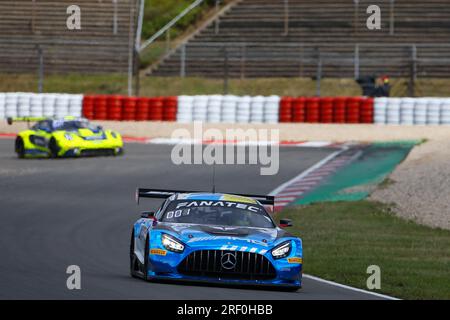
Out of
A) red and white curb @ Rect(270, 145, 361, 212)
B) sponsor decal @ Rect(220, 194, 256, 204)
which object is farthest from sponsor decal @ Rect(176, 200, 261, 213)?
red and white curb @ Rect(270, 145, 361, 212)

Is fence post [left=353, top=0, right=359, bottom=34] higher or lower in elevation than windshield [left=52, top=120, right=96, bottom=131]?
higher

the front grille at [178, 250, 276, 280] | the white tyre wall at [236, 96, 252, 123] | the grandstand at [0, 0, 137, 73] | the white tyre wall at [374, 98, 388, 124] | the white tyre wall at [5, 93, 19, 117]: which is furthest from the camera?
the grandstand at [0, 0, 137, 73]

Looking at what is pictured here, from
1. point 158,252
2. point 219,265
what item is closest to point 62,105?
point 158,252

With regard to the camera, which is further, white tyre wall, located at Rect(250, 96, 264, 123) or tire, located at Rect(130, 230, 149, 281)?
white tyre wall, located at Rect(250, 96, 264, 123)

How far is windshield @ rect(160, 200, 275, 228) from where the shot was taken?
14898 mm

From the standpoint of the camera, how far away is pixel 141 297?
12477 millimetres

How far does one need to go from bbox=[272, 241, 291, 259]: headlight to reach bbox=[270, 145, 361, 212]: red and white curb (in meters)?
10.7

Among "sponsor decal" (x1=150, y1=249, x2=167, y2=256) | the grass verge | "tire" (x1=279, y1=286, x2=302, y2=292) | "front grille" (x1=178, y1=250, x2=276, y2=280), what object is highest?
"sponsor decal" (x1=150, y1=249, x2=167, y2=256)

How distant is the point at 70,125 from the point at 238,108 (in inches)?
378

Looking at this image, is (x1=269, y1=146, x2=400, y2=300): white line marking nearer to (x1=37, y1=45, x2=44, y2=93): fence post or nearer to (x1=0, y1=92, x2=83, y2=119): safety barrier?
(x1=0, y1=92, x2=83, y2=119): safety barrier

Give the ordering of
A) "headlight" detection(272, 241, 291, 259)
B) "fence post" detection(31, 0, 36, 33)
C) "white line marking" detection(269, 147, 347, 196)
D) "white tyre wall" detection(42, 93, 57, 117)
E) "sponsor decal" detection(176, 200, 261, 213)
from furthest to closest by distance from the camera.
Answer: "fence post" detection(31, 0, 36, 33) → "white tyre wall" detection(42, 93, 57, 117) → "white line marking" detection(269, 147, 347, 196) → "sponsor decal" detection(176, 200, 261, 213) → "headlight" detection(272, 241, 291, 259)

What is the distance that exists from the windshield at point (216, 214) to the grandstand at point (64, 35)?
32.9 m

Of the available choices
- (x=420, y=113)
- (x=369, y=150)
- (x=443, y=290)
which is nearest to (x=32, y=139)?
(x=369, y=150)
